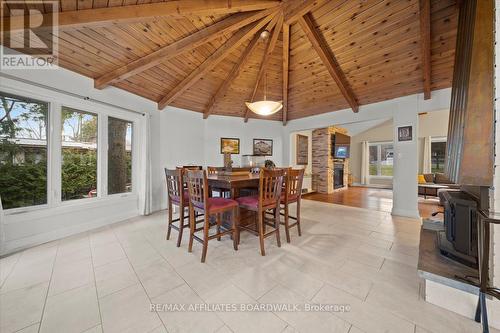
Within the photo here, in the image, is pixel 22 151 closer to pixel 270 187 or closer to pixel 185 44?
pixel 185 44

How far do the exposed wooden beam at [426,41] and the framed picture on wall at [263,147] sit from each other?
3.61 m

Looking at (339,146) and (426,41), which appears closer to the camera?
(426,41)

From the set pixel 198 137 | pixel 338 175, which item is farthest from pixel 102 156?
pixel 338 175

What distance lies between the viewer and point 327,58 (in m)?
3.13

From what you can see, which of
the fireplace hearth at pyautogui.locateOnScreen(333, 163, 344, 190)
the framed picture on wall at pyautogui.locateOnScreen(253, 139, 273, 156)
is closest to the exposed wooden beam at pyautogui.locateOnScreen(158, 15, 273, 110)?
the framed picture on wall at pyautogui.locateOnScreen(253, 139, 273, 156)

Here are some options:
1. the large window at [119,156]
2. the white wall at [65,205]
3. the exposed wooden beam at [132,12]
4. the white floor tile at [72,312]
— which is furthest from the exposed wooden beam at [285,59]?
the white floor tile at [72,312]

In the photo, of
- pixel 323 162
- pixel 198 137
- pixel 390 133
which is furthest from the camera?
pixel 390 133

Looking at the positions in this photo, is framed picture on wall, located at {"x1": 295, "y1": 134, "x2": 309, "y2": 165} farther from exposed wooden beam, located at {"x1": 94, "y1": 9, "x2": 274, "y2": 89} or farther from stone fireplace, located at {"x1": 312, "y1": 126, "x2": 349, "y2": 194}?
exposed wooden beam, located at {"x1": 94, "y1": 9, "x2": 274, "y2": 89}

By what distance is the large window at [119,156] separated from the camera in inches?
133

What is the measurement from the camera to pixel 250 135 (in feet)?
18.1

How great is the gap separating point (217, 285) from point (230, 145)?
4021mm

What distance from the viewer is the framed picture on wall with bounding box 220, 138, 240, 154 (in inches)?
203

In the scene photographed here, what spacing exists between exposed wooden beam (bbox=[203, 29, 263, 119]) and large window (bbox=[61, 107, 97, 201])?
7.59ft

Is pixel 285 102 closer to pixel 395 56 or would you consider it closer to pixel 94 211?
pixel 395 56
